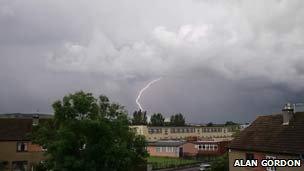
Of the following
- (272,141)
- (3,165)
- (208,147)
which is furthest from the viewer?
(208,147)

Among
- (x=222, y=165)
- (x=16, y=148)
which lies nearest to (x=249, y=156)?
(x=222, y=165)

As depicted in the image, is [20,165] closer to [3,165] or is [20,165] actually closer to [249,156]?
[3,165]

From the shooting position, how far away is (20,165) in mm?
55094

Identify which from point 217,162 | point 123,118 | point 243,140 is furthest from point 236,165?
point 123,118

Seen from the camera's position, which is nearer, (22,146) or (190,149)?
(22,146)

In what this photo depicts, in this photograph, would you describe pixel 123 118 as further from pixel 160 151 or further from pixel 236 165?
pixel 160 151

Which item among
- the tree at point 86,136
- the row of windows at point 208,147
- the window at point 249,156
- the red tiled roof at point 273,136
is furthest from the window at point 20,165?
the row of windows at point 208,147

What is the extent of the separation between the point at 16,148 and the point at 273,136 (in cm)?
3391

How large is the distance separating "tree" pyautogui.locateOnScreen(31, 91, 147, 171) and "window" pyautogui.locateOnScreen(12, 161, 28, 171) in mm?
23575

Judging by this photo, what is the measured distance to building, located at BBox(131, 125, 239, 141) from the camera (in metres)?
132

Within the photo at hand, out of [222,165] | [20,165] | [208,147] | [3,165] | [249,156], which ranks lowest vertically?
[20,165]

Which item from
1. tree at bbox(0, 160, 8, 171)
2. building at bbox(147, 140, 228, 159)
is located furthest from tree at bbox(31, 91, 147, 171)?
building at bbox(147, 140, 228, 159)

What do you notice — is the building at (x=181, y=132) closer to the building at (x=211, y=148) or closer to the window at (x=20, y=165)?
the building at (x=211, y=148)

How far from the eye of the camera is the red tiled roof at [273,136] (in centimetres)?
3503
